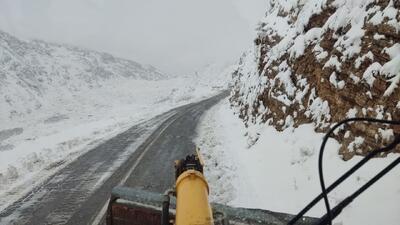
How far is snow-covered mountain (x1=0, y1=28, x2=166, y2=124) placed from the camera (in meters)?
65.9

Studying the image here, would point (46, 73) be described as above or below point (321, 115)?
above

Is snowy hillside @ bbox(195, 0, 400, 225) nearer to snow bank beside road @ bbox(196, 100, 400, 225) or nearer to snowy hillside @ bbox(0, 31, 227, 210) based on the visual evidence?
snow bank beside road @ bbox(196, 100, 400, 225)

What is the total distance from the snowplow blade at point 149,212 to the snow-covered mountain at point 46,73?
169 ft

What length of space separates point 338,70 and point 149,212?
20.6 feet

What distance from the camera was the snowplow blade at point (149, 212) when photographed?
18.4 ft

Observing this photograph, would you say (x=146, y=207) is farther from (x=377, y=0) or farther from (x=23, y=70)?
(x=23, y=70)

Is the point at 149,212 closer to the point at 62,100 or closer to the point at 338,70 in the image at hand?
the point at 338,70

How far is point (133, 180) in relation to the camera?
11.9m

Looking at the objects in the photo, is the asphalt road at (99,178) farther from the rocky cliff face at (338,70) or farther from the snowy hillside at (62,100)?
the rocky cliff face at (338,70)

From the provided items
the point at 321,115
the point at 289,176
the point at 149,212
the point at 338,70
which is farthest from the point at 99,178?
the point at 338,70

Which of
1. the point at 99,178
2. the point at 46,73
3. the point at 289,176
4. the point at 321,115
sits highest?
Answer: the point at 46,73

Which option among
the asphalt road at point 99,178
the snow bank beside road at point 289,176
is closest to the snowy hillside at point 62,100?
the asphalt road at point 99,178

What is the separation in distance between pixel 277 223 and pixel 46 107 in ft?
210

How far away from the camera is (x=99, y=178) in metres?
12.5
